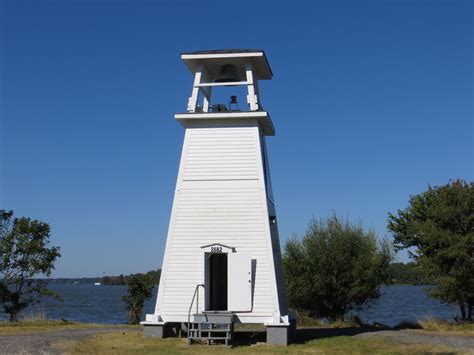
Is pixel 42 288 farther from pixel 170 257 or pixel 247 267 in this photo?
pixel 247 267

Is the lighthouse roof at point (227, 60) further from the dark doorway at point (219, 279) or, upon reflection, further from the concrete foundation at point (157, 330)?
the concrete foundation at point (157, 330)

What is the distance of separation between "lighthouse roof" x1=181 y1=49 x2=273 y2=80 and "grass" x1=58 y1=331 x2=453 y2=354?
8946 millimetres

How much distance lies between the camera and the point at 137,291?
27.7m

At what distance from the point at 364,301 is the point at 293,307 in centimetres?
349

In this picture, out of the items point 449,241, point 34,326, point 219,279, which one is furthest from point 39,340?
point 449,241

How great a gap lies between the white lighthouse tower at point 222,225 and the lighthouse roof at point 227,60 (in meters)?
0.03

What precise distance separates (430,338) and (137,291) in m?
13.5

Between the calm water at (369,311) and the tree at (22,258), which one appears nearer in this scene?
the tree at (22,258)

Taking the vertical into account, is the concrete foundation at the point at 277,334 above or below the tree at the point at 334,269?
below

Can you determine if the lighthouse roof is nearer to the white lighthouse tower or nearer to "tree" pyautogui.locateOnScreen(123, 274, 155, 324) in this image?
the white lighthouse tower

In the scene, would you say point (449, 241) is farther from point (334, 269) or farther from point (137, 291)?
point (137, 291)

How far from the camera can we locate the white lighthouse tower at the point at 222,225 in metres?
18.1

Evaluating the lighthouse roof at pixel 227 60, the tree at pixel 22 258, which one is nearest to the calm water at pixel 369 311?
the tree at pixel 22 258

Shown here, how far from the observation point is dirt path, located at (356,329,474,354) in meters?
18.0
